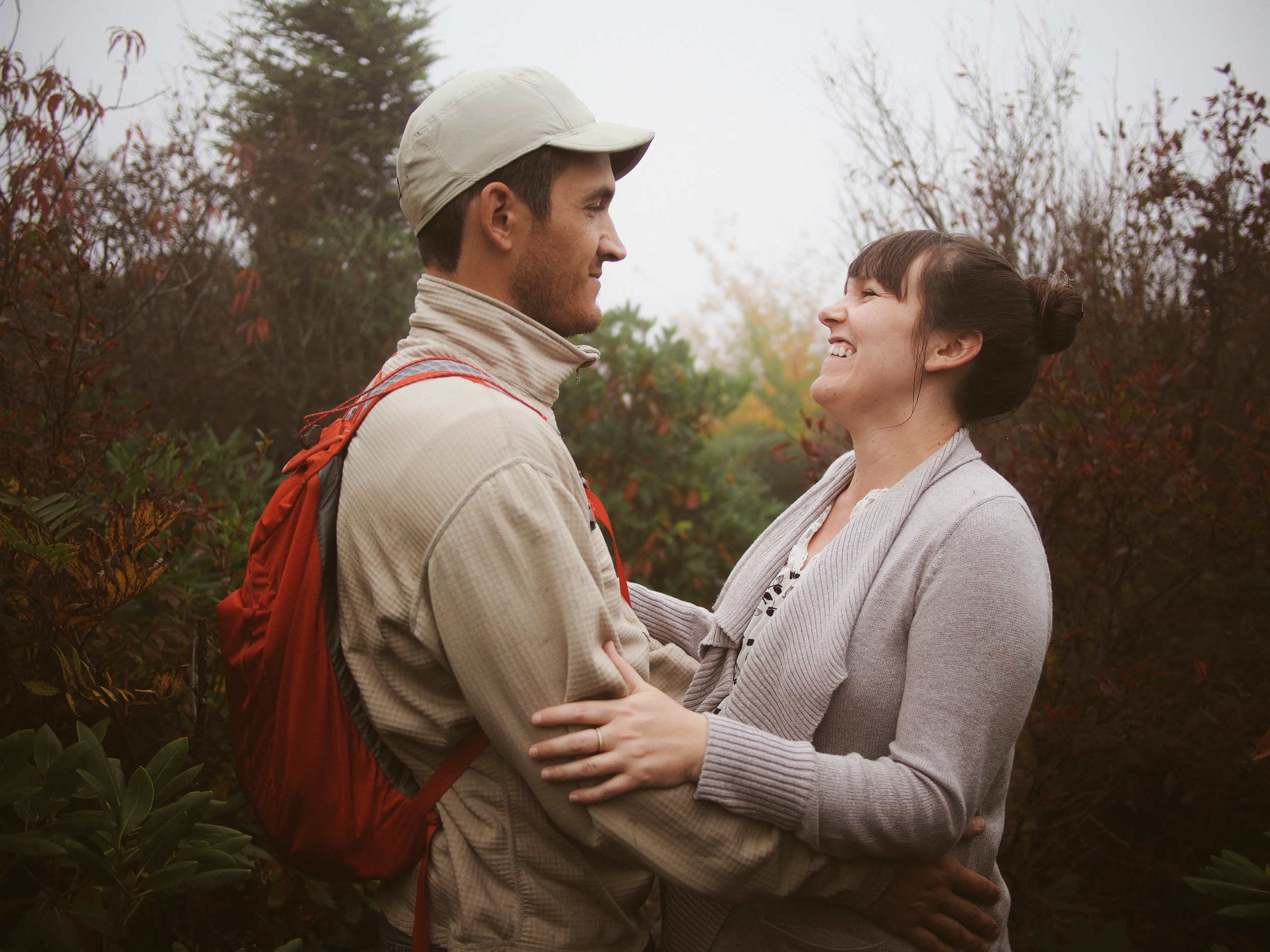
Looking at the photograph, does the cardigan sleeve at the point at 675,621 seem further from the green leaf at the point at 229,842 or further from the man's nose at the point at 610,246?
the green leaf at the point at 229,842

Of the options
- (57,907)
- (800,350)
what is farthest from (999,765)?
(800,350)

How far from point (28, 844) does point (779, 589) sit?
5.19 feet

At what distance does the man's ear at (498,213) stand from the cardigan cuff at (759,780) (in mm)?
1046

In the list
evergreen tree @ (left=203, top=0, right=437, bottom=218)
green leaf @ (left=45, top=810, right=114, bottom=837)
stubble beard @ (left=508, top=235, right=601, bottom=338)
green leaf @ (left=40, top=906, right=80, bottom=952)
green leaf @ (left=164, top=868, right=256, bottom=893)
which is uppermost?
evergreen tree @ (left=203, top=0, right=437, bottom=218)

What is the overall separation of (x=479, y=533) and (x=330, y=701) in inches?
16.7

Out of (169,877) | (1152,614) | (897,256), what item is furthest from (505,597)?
(1152,614)

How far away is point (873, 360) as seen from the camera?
2006 mm

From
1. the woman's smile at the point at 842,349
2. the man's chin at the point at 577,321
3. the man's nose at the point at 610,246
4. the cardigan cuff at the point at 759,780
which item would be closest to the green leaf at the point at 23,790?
the cardigan cuff at the point at 759,780

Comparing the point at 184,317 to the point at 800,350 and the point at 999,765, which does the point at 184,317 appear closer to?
the point at 999,765

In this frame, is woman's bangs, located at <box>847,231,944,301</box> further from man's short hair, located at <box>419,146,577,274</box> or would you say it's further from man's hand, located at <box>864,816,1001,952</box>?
man's hand, located at <box>864,816,1001,952</box>

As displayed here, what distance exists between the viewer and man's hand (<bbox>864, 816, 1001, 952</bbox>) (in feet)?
5.23

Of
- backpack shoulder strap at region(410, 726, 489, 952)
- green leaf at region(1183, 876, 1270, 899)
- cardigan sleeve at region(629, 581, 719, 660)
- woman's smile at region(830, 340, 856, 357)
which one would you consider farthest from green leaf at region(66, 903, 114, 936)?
green leaf at region(1183, 876, 1270, 899)

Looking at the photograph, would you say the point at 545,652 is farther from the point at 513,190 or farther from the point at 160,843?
the point at 513,190

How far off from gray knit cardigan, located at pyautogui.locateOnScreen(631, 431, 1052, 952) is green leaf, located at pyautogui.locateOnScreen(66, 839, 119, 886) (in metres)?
1.07
